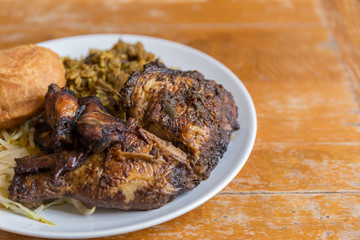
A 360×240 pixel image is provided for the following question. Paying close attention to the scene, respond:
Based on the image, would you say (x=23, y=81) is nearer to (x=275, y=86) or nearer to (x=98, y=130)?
(x=98, y=130)

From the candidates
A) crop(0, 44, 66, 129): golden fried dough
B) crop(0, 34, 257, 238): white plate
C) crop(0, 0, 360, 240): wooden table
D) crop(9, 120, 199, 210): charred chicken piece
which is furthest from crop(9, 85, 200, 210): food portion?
crop(0, 44, 66, 129): golden fried dough

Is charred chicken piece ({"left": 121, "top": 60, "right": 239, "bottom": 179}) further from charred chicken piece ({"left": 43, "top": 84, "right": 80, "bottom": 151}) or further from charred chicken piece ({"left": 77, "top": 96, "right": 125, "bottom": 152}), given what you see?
charred chicken piece ({"left": 43, "top": 84, "right": 80, "bottom": 151})

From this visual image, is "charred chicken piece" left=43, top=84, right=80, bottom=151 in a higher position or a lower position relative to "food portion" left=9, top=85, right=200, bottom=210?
higher

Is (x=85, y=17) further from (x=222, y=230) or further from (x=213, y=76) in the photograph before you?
(x=222, y=230)

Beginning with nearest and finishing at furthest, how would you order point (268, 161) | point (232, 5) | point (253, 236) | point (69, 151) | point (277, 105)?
1. point (69, 151)
2. point (253, 236)
3. point (268, 161)
4. point (277, 105)
5. point (232, 5)

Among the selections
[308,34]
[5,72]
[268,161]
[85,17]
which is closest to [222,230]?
[268,161]
